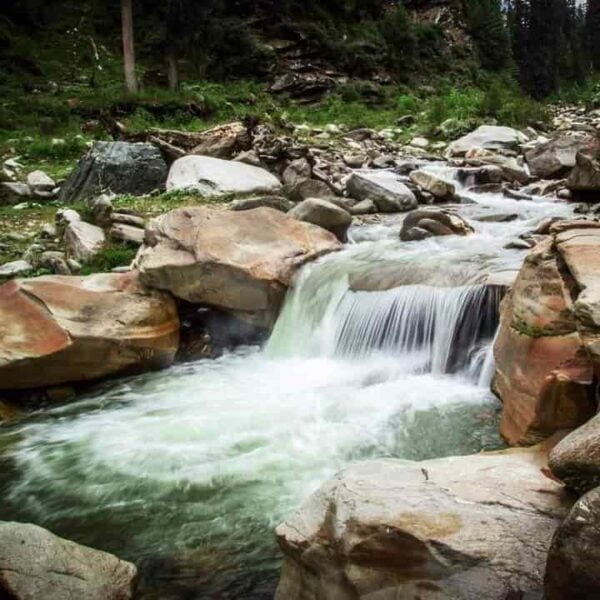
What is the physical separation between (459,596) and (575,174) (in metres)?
10.3

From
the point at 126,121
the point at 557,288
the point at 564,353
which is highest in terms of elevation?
the point at 126,121

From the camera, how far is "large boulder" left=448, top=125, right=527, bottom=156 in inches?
674

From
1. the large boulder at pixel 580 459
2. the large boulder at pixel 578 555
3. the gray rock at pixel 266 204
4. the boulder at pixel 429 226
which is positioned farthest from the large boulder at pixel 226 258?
the large boulder at pixel 578 555

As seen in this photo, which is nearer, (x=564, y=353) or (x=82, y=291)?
(x=564, y=353)

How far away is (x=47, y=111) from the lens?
814 inches

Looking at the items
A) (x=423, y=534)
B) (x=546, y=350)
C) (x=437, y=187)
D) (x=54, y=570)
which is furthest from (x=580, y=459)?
(x=437, y=187)

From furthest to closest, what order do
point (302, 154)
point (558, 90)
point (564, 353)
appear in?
point (558, 90) → point (302, 154) → point (564, 353)

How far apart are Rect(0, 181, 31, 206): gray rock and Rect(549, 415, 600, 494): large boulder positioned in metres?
11.8

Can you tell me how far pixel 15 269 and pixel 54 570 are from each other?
19.9 ft

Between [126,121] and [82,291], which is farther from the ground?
[126,121]

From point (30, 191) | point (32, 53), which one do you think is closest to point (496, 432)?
point (30, 191)

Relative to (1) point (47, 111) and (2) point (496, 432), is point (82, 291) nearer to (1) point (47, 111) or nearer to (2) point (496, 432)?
(2) point (496, 432)

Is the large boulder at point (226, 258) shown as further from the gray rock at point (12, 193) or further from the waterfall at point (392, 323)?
the gray rock at point (12, 193)

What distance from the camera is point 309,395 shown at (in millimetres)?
6277
